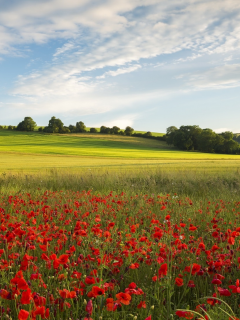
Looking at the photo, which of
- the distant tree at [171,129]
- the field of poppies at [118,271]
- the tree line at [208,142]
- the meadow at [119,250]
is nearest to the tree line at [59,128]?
the distant tree at [171,129]

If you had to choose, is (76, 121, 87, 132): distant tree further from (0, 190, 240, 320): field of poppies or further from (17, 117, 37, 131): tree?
(0, 190, 240, 320): field of poppies

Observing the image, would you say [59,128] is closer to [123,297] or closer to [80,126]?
[80,126]

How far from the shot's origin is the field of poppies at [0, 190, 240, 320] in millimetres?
1924

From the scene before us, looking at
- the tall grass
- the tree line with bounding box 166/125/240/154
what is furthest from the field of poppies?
the tree line with bounding box 166/125/240/154

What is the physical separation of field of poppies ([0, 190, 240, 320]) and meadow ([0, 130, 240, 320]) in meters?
0.01

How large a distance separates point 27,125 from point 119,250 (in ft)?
318

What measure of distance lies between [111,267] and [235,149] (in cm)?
8302

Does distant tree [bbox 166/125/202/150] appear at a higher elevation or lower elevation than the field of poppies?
higher

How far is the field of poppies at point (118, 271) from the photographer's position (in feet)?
6.31

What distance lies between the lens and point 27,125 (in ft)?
310

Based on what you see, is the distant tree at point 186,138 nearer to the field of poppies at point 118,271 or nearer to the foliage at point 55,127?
the foliage at point 55,127

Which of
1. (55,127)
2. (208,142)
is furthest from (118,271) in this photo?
(55,127)

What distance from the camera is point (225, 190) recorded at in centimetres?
921

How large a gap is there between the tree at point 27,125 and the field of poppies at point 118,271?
93310mm
